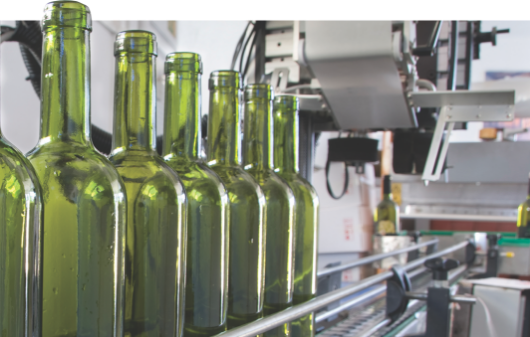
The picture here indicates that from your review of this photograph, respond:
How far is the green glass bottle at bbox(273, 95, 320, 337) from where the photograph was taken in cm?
50

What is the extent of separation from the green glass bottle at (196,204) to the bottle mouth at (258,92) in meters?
0.10

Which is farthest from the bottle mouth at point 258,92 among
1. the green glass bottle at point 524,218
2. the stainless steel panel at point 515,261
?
the green glass bottle at point 524,218

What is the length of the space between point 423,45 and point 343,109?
266mm

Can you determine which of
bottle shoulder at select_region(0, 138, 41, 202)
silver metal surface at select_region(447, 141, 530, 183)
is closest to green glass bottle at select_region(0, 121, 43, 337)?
bottle shoulder at select_region(0, 138, 41, 202)

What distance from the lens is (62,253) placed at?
26cm

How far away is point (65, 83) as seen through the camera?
27 cm

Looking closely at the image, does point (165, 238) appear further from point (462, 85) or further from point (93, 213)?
point (462, 85)

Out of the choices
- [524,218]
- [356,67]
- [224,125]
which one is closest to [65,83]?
[224,125]

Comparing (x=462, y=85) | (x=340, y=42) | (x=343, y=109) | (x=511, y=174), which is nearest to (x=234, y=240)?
(x=340, y=42)

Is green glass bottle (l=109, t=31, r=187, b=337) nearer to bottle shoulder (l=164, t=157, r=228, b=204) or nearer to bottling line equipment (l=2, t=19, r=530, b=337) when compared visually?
bottle shoulder (l=164, t=157, r=228, b=204)

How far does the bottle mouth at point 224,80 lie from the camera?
0.41m

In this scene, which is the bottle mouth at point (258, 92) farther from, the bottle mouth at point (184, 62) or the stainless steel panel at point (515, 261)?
the stainless steel panel at point (515, 261)

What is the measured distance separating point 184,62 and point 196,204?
0.11 m

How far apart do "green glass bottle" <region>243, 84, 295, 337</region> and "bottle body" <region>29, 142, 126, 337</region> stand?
7.5 inches
